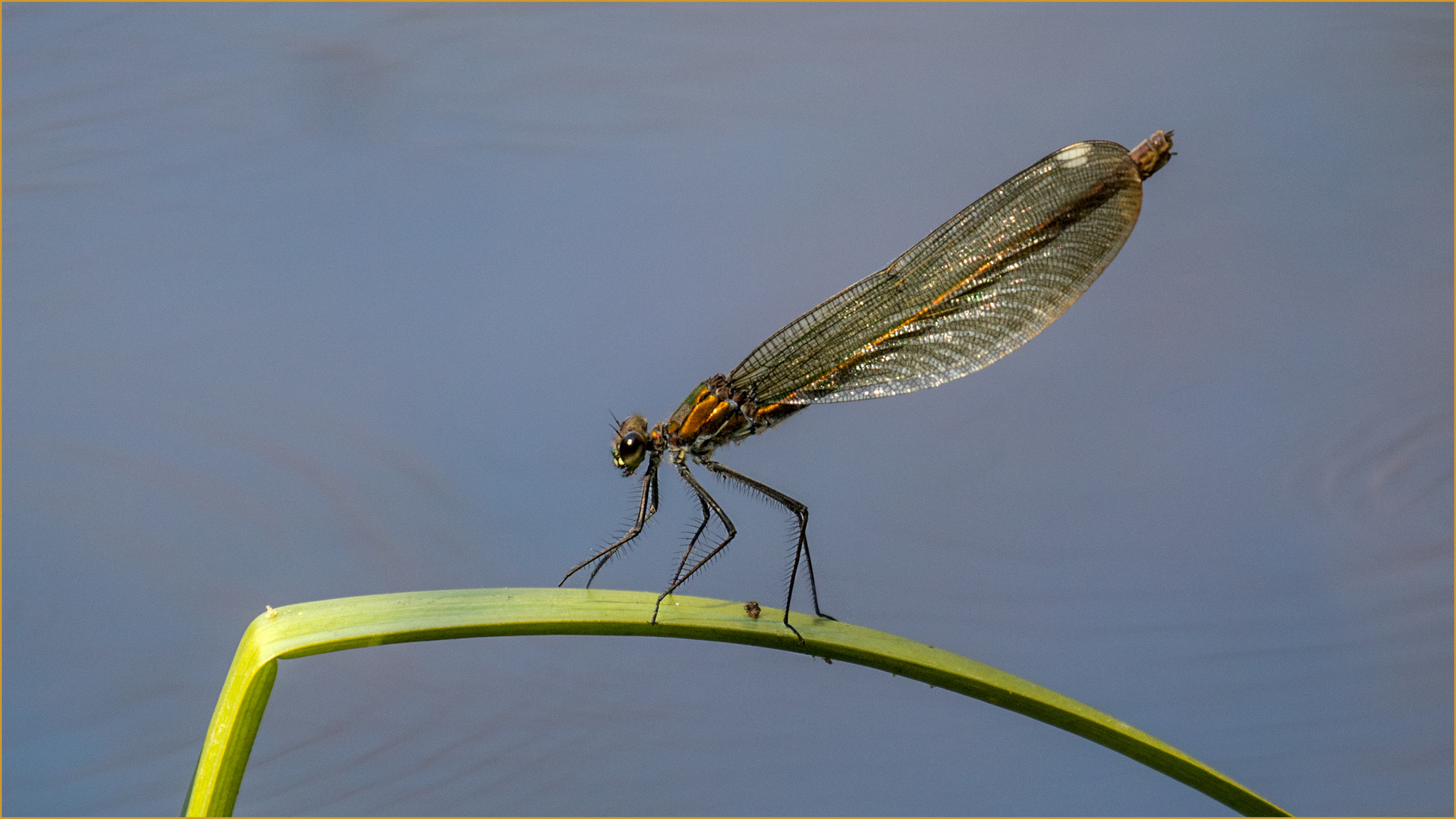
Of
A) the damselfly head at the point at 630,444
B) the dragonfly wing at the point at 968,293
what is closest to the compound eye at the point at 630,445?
the damselfly head at the point at 630,444

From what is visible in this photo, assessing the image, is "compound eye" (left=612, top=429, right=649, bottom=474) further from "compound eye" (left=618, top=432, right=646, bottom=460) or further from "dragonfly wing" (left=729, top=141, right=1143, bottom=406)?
"dragonfly wing" (left=729, top=141, right=1143, bottom=406)

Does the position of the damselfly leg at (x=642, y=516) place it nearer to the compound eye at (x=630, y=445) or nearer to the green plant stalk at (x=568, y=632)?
the compound eye at (x=630, y=445)

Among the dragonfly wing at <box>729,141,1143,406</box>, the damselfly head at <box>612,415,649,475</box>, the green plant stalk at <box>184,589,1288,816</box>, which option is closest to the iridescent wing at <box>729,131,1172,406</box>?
the dragonfly wing at <box>729,141,1143,406</box>

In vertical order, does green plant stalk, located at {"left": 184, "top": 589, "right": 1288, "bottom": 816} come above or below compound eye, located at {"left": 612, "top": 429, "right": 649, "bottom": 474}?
below

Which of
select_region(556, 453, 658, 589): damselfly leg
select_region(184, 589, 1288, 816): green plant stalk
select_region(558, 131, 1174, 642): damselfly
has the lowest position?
select_region(184, 589, 1288, 816): green plant stalk

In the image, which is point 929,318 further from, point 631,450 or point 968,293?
point 631,450

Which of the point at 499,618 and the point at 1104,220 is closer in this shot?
the point at 499,618

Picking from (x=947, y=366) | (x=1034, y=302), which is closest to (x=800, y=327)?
(x=947, y=366)

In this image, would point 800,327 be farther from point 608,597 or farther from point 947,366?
point 608,597
